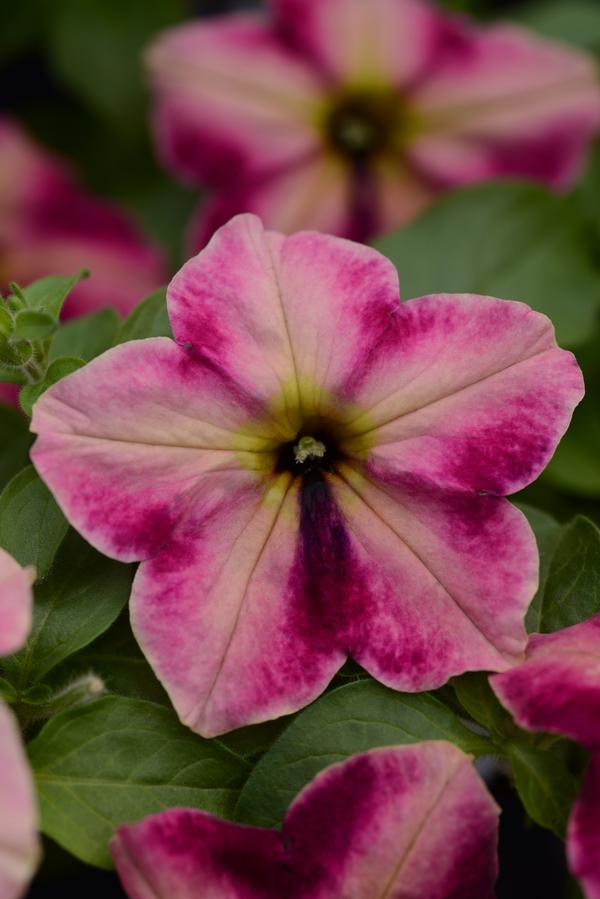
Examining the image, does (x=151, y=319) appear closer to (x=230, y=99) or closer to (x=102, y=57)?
(x=230, y=99)

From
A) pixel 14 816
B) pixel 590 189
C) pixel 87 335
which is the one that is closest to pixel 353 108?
pixel 590 189

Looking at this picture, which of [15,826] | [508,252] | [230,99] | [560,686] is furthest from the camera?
[230,99]

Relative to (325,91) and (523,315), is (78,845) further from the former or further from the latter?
(325,91)

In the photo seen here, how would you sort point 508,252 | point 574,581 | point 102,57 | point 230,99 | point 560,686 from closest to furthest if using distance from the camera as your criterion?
point 560,686 → point 574,581 → point 508,252 → point 230,99 → point 102,57

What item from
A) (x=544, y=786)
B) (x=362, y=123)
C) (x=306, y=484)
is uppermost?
(x=362, y=123)

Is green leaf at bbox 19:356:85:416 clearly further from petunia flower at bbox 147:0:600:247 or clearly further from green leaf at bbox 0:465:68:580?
petunia flower at bbox 147:0:600:247

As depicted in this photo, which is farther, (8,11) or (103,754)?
(8,11)

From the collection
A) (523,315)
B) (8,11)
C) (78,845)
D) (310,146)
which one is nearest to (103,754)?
(78,845)
